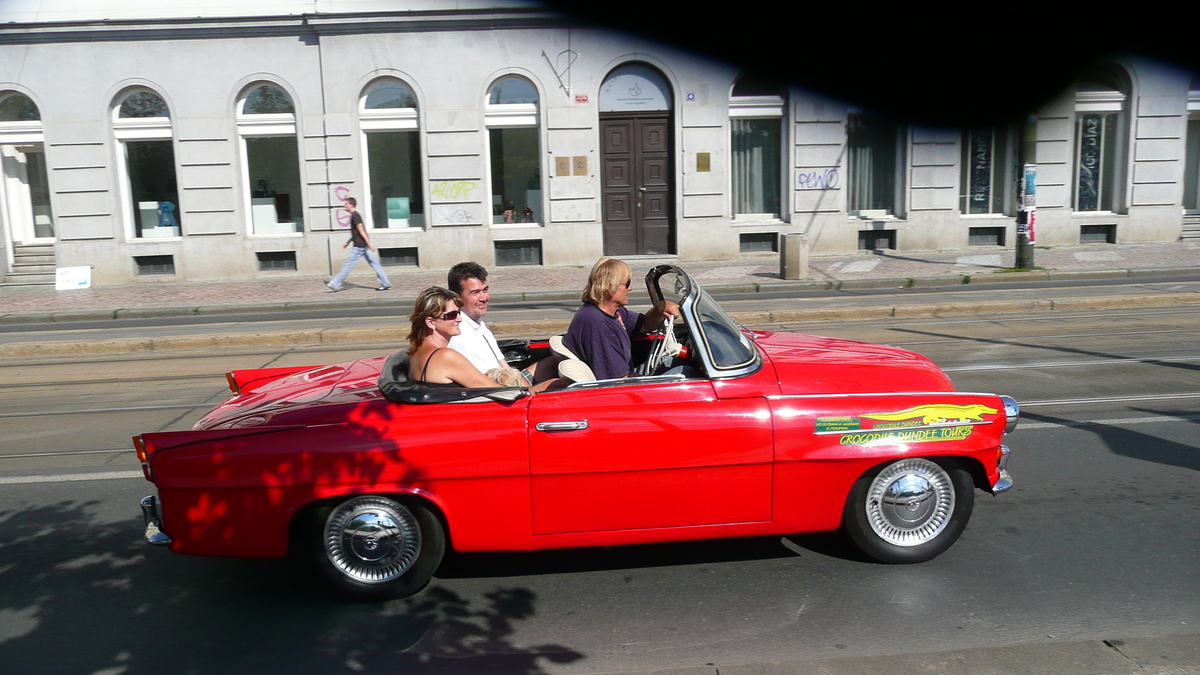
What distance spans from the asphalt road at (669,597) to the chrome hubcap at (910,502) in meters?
0.19

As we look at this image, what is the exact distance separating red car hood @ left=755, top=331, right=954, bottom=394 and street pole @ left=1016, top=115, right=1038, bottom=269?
13.3 metres

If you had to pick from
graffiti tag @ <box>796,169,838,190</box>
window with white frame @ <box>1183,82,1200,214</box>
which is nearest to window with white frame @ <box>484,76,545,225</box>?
graffiti tag @ <box>796,169,838,190</box>

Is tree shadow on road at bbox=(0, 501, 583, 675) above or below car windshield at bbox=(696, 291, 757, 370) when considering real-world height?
below

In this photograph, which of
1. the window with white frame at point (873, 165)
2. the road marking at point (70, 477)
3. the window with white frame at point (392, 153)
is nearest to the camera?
the road marking at point (70, 477)

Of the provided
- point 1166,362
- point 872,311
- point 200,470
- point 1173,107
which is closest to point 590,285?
point 200,470

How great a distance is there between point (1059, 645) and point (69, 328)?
14.7m

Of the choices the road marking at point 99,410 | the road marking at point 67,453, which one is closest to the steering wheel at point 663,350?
the road marking at point 67,453

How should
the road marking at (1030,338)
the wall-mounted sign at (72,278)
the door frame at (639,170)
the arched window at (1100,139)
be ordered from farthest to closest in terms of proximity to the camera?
the arched window at (1100,139)
the door frame at (639,170)
the wall-mounted sign at (72,278)
the road marking at (1030,338)

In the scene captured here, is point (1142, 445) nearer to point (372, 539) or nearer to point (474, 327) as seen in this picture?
point (474, 327)

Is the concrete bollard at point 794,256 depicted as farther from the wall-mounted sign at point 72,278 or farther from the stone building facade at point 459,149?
the wall-mounted sign at point 72,278

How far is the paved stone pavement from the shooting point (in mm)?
16594

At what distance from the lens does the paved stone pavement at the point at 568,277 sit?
16.6 m

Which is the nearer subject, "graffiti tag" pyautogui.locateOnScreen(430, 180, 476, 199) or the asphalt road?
the asphalt road

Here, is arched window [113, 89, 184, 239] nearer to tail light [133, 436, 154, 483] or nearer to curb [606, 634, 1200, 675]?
tail light [133, 436, 154, 483]
